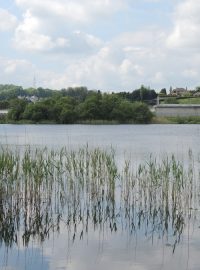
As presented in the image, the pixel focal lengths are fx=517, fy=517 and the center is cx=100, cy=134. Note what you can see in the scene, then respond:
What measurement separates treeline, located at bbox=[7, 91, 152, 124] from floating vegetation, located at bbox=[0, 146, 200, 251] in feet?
350

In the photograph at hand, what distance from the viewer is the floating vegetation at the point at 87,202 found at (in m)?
13.2

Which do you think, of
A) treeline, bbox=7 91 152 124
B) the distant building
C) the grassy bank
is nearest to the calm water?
treeline, bbox=7 91 152 124

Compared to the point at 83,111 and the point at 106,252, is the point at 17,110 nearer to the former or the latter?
the point at 83,111

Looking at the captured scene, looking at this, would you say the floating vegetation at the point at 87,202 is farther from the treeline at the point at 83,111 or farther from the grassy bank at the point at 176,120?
the grassy bank at the point at 176,120

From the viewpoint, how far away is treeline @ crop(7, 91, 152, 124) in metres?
123

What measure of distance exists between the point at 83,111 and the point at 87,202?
10976cm

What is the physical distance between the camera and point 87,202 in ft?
49.8

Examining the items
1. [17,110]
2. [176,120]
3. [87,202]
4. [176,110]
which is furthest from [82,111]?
[87,202]

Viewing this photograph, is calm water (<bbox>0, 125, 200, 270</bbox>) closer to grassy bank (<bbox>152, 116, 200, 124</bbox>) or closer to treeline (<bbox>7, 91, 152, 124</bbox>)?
treeline (<bbox>7, 91, 152, 124</bbox>)

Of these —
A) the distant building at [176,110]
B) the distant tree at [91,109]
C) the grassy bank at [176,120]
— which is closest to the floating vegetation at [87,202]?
the distant tree at [91,109]

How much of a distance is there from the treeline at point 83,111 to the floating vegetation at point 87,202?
106537mm

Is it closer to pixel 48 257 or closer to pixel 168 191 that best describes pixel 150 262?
pixel 48 257

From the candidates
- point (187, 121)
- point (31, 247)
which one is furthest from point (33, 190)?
point (187, 121)

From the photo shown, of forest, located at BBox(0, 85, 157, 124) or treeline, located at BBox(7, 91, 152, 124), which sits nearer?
treeline, located at BBox(7, 91, 152, 124)
